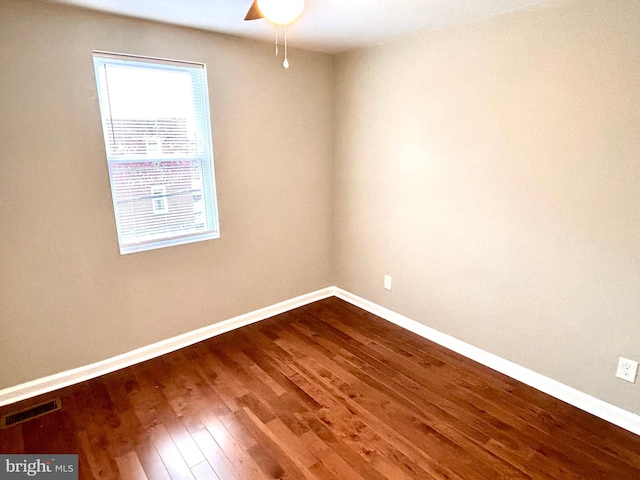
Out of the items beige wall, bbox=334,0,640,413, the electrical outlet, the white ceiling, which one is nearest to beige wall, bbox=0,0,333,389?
the white ceiling

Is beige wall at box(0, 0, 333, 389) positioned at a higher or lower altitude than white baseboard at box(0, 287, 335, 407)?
higher

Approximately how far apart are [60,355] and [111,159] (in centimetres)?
133

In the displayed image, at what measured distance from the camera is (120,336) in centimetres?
262

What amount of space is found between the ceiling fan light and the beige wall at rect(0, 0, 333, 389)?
1178 mm

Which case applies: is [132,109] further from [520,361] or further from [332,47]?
[520,361]

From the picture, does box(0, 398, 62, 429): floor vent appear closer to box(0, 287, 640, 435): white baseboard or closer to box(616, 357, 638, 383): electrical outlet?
box(0, 287, 640, 435): white baseboard

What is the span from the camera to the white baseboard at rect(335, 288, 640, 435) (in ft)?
6.88

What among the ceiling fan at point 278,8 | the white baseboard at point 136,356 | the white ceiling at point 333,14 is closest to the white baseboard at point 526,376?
the white baseboard at point 136,356

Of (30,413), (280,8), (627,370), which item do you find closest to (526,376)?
(627,370)

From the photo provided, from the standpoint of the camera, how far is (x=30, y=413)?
2178 mm

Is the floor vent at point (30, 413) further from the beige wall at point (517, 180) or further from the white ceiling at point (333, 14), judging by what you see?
the beige wall at point (517, 180)

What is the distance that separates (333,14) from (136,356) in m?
2.69

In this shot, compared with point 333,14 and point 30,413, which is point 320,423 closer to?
point 30,413

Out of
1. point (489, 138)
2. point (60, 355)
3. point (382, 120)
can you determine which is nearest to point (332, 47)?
point (382, 120)
